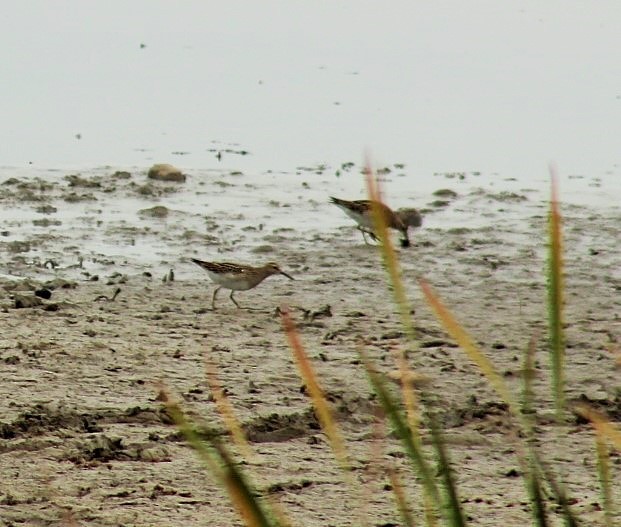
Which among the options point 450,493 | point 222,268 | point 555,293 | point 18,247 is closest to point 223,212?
point 18,247

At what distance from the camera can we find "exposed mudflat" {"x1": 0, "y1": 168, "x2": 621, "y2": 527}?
6121 millimetres

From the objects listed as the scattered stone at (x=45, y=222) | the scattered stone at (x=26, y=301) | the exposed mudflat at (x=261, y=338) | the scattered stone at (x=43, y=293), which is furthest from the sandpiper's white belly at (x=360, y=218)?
the scattered stone at (x=26, y=301)

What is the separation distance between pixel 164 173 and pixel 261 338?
5384 mm

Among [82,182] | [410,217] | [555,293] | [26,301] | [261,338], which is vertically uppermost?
[555,293]

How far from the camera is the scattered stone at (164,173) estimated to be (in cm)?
1386

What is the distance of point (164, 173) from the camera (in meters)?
13.9

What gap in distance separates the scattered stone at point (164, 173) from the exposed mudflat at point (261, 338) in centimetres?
17

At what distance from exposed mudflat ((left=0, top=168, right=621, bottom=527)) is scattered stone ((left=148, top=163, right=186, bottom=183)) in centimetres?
17

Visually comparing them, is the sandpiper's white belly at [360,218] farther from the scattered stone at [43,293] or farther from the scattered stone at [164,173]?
the scattered stone at [43,293]

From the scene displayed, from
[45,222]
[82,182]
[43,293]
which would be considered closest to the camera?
[43,293]

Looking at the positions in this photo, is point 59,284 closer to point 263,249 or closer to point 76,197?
point 263,249

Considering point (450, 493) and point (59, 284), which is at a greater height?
point (450, 493)

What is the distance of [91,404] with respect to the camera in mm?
7152

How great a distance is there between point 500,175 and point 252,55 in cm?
919
